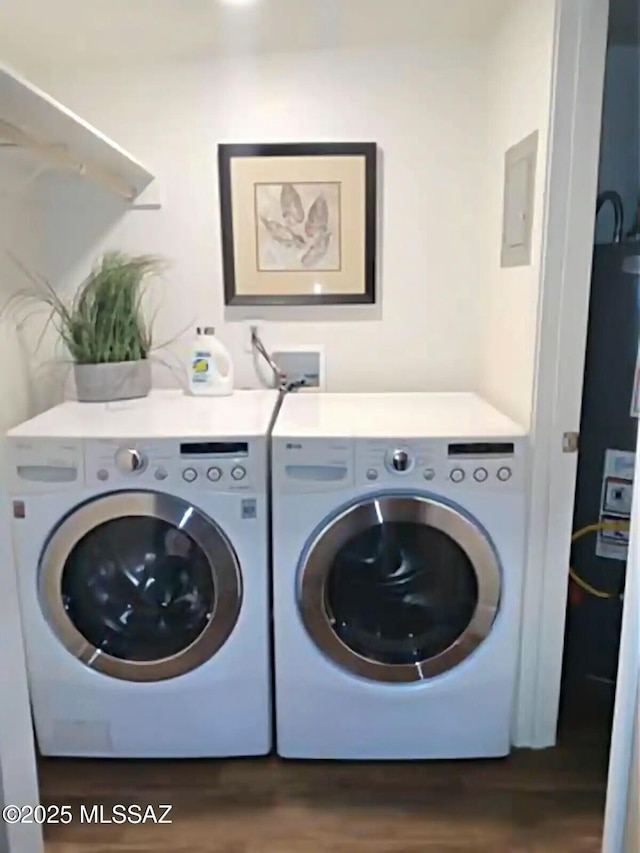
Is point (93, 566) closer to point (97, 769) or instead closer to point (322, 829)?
point (97, 769)

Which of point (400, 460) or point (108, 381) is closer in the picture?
point (400, 460)

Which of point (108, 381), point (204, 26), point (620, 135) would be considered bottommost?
point (108, 381)

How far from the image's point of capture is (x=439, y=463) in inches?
70.0

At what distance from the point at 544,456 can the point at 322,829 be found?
1.11 m

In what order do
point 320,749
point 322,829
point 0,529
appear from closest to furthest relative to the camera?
1. point 0,529
2. point 322,829
3. point 320,749

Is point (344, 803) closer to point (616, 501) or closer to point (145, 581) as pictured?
point (145, 581)

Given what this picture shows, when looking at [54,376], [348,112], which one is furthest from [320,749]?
[348,112]

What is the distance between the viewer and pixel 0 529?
1113mm

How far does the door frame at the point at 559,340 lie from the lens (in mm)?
1656

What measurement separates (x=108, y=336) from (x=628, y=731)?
1770 mm

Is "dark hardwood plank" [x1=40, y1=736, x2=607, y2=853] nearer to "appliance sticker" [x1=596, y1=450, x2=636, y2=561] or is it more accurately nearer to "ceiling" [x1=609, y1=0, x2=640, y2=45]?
"appliance sticker" [x1=596, y1=450, x2=636, y2=561]

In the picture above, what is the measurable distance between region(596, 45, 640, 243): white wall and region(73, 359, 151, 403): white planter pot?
166cm

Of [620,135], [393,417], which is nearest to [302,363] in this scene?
[393,417]

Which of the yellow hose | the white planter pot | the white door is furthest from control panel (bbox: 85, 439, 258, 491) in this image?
the yellow hose
